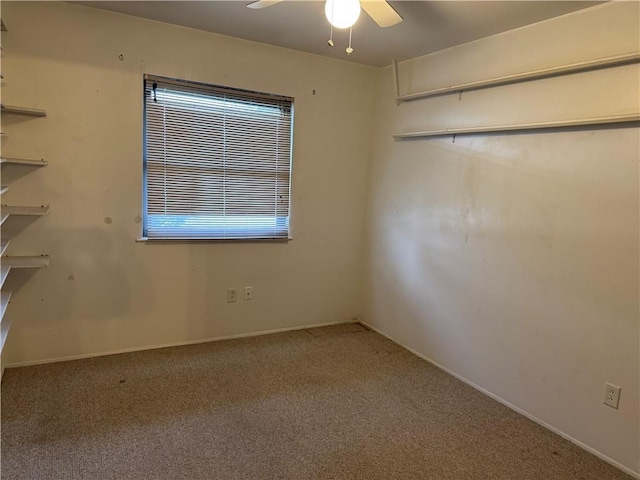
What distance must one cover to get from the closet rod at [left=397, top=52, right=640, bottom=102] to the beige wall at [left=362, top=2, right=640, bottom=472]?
0.04 m

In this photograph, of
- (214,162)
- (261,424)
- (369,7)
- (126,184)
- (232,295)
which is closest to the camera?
(369,7)

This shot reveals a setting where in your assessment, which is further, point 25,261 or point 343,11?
point 25,261

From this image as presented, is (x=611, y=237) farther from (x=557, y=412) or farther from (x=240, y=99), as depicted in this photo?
(x=240, y=99)

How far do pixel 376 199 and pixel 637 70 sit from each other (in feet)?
6.66

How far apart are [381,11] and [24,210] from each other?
2.33m

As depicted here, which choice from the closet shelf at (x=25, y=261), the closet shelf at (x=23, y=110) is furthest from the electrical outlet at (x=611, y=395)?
the closet shelf at (x=23, y=110)

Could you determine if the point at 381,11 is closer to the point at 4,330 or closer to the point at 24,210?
the point at 24,210

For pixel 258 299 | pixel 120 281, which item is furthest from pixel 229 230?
pixel 120 281

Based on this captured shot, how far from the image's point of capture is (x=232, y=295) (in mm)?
3303

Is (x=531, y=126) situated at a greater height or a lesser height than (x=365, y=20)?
lesser

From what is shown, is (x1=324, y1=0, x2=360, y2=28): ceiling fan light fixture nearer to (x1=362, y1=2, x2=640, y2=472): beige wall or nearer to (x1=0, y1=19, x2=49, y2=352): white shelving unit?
(x1=362, y1=2, x2=640, y2=472): beige wall

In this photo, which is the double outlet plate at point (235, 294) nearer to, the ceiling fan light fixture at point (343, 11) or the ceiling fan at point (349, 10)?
the ceiling fan at point (349, 10)

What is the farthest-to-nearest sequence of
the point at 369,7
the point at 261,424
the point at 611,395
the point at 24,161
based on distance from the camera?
1. the point at 24,161
2. the point at 261,424
3. the point at 611,395
4. the point at 369,7

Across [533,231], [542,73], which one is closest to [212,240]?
[533,231]
